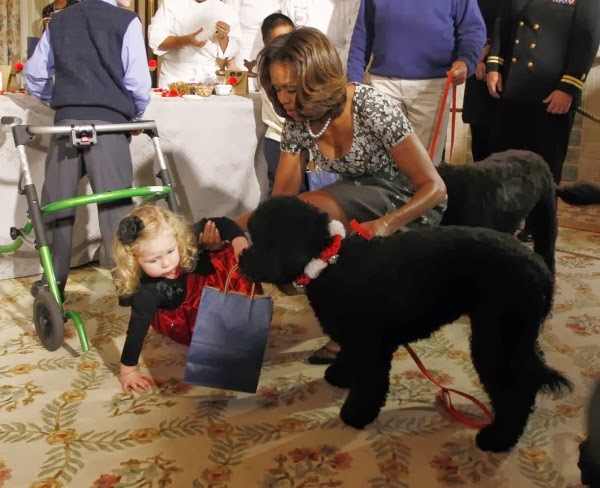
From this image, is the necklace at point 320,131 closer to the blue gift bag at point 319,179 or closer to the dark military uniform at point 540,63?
the blue gift bag at point 319,179

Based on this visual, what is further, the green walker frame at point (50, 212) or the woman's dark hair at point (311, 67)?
the green walker frame at point (50, 212)

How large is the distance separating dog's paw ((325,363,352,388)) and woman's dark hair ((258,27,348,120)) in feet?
2.20

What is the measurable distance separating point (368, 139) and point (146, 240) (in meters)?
0.63

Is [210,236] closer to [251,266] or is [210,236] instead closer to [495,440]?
[251,266]

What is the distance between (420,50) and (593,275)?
1.27m

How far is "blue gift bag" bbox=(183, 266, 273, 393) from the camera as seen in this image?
148cm

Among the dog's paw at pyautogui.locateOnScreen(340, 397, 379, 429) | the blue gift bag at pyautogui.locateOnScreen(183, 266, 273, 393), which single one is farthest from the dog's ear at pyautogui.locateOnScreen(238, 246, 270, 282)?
the dog's paw at pyautogui.locateOnScreen(340, 397, 379, 429)

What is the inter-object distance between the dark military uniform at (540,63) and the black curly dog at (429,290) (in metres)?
1.45

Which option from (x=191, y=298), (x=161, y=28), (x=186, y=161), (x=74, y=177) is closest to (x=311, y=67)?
(x=191, y=298)

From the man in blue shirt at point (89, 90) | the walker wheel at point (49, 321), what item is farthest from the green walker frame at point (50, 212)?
the man in blue shirt at point (89, 90)

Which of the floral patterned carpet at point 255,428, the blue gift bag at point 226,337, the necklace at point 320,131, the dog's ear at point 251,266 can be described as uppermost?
the necklace at point 320,131

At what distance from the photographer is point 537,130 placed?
2.62 metres

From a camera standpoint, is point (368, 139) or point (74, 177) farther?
point (74, 177)

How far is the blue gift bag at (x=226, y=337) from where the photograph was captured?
4.84 ft
